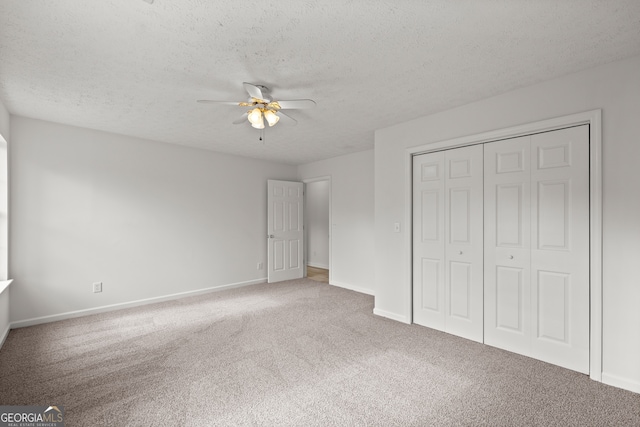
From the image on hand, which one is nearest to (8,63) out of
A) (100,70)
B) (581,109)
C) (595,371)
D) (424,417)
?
(100,70)

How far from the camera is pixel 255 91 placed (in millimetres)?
2369

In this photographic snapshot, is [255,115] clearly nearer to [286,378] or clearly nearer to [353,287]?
[286,378]

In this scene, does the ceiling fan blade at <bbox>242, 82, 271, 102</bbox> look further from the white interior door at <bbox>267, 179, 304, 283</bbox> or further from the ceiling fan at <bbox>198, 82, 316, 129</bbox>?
the white interior door at <bbox>267, 179, 304, 283</bbox>

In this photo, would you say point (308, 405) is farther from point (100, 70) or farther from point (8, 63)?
point (8, 63)

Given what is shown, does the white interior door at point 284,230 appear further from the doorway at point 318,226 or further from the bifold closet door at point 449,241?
the bifold closet door at point 449,241

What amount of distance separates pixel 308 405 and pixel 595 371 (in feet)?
7.37

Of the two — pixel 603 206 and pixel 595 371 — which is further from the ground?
pixel 603 206

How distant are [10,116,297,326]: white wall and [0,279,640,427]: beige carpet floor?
2.06 ft

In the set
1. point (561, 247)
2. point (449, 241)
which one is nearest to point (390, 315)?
point (449, 241)

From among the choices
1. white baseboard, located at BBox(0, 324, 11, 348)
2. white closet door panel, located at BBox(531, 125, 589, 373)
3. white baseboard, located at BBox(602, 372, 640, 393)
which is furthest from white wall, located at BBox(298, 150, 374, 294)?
white baseboard, located at BBox(0, 324, 11, 348)

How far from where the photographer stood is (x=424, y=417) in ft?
6.30

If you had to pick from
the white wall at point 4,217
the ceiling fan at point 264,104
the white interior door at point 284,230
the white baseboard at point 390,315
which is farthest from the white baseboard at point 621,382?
the white wall at point 4,217

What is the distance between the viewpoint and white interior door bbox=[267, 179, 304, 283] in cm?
586

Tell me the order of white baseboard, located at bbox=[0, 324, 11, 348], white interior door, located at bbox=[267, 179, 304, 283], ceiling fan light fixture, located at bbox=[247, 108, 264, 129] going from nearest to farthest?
ceiling fan light fixture, located at bbox=[247, 108, 264, 129] < white baseboard, located at bbox=[0, 324, 11, 348] < white interior door, located at bbox=[267, 179, 304, 283]
